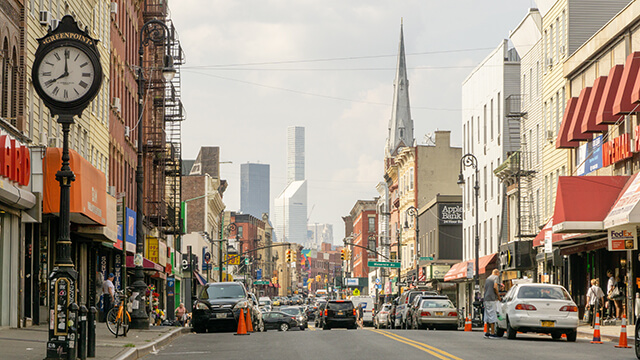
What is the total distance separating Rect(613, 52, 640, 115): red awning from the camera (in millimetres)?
30797

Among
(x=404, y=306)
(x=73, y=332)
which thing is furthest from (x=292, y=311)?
(x=73, y=332)

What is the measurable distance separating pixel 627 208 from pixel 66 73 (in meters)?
18.9

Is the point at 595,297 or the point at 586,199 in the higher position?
the point at 586,199

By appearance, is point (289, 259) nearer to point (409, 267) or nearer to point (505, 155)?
point (409, 267)

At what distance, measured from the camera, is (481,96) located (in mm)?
63219

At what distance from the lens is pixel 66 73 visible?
15758 millimetres

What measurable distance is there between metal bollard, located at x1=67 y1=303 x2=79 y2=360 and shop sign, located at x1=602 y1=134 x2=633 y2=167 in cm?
2203

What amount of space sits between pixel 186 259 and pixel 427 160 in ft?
103

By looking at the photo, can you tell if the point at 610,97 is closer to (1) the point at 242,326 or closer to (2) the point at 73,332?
(1) the point at 242,326

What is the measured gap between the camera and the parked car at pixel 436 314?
37125mm

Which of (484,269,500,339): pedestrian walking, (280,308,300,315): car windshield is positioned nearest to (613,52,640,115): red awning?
(484,269,500,339): pedestrian walking

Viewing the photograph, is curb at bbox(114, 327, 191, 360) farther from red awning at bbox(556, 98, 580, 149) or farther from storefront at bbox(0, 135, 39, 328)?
red awning at bbox(556, 98, 580, 149)

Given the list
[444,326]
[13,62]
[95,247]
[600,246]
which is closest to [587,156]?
[600,246]

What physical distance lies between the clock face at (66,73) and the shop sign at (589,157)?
2426 cm
